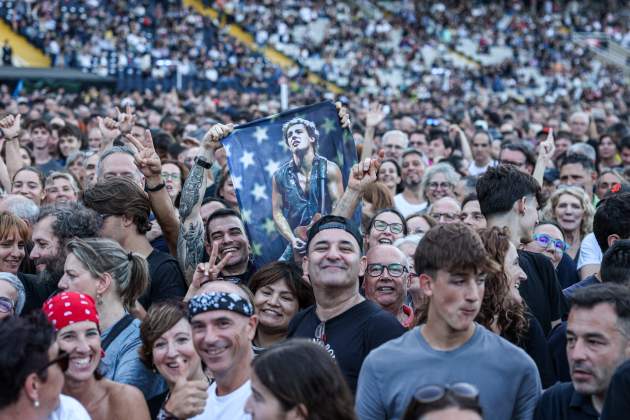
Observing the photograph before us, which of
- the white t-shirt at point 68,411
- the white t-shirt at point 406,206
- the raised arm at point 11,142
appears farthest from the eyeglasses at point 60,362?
the white t-shirt at point 406,206

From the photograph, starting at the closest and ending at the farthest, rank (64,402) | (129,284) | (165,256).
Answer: (64,402)
(129,284)
(165,256)

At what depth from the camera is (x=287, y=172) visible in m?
6.88

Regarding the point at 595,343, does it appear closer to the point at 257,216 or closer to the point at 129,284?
the point at 129,284

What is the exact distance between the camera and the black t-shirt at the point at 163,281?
231 inches

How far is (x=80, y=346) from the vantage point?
4332 millimetres

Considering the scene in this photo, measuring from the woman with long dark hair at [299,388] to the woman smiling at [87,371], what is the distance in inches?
45.3

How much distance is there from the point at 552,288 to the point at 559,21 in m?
46.4

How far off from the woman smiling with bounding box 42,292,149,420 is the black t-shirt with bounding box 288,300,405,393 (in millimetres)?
863

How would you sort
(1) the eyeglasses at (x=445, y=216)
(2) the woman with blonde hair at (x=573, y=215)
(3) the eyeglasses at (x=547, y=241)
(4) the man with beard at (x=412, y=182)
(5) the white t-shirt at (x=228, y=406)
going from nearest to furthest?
(5) the white t-shirt at (x=228, y=406) → (3) the eyeglasses at (x=547, y=241) → (1) the eyeglasses at (x=445, y=216) → (2) the woman with blonde hair at (x=573, y=215) → (4) the man with beard at (x=412, y=182)

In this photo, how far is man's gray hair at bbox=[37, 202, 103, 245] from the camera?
5902mm

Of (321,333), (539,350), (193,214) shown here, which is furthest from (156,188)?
(539,350)

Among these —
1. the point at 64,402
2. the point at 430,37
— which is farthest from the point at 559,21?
the point at 64,402

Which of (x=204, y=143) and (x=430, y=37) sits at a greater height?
(x=430, y=37)

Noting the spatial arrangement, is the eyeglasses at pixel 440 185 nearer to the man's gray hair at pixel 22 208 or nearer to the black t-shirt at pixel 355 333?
the man's gray hair at pixel 22 208
